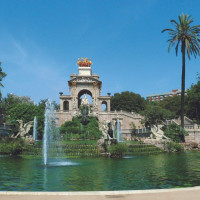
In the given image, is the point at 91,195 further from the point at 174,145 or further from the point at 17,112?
the point at 17,112

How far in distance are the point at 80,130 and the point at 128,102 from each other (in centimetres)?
3262

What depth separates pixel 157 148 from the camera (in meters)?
26.5

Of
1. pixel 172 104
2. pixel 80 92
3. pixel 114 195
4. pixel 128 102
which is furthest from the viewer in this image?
pixel 128 102

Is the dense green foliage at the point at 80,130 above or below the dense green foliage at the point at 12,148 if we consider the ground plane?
above

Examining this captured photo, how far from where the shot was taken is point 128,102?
79.1 m

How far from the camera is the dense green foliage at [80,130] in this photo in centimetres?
4561

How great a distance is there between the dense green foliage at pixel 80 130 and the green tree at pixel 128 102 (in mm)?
24345

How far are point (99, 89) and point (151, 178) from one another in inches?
2298

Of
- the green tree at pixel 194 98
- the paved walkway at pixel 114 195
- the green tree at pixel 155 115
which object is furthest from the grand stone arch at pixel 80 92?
the paved walkway at pixel 114 195

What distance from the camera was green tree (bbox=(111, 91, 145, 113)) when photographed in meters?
79.2

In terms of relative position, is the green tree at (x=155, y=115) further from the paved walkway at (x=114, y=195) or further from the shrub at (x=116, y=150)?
the paved walkway at (x=114, y=195)

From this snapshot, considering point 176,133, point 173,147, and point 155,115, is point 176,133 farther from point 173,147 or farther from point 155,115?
point 155,115

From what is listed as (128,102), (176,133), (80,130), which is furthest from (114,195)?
(128,102)

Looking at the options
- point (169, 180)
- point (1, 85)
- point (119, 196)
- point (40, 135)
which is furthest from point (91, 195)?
point (40, 135)
